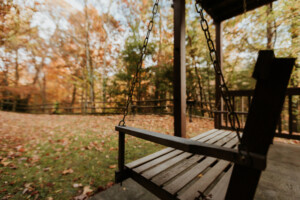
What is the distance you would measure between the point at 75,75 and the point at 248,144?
13.9 meters

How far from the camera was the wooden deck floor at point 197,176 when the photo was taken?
3.93 feet

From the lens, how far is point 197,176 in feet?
4.98

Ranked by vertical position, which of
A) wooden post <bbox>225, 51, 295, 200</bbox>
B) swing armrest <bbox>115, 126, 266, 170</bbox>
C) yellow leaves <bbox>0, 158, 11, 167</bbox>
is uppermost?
wooden post <bbox>225, 51, 295, 200</bbox>

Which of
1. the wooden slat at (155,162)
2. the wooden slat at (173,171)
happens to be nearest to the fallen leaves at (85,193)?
the wooden slat at (155,162)

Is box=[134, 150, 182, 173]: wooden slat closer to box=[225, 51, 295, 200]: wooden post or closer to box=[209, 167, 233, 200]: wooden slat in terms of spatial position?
box=[209, 167, 233, 200]: wooden slat

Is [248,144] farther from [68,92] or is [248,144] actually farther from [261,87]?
[68,92]

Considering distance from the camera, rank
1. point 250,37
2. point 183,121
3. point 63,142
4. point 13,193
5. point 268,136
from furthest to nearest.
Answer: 1. point 250,37
2. point 63,142
3. point 183,121
4. point 13,193
5. point 268,136

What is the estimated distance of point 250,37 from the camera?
6.05 metres

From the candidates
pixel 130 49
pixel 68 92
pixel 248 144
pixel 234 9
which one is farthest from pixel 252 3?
pixel 68 92

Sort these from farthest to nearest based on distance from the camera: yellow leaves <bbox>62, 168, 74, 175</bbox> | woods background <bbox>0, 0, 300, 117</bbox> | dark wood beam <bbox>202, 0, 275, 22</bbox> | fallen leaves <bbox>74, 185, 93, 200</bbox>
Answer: woods background <bbox>0, 0, 300, 117</bbox> < dark wood beam <bbox>202, 0, 275, 22</bbox> < yellow leaves <bbox>62, 168, 74, 175</bbox> < fallen leaves <bbox>74, 185, 93, 200</bbox>

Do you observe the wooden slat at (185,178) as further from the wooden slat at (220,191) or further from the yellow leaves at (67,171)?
the yellow leaves at (67,171)

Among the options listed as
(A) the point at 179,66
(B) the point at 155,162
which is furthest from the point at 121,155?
(A) the point at 179,66

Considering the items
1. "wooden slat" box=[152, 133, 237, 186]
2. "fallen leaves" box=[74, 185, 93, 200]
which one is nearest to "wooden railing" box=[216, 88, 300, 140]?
"wooden slat" box=[152, 133, 237, 186]

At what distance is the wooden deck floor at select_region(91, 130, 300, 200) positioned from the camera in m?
1.20
